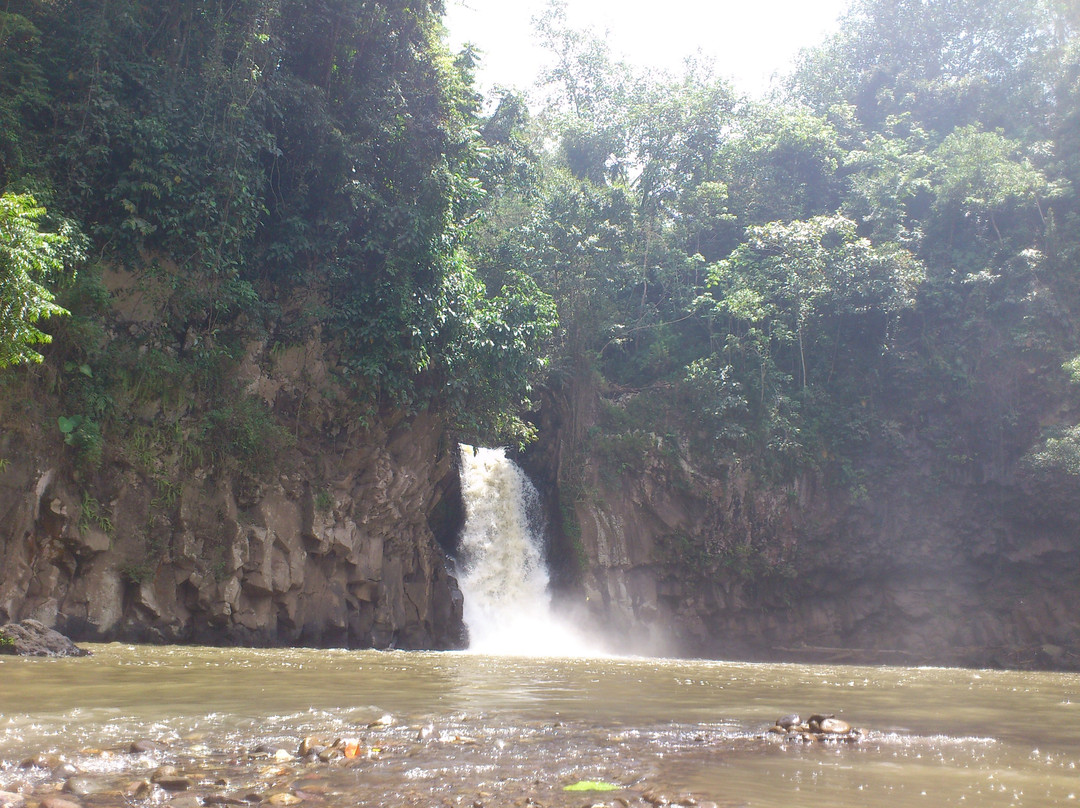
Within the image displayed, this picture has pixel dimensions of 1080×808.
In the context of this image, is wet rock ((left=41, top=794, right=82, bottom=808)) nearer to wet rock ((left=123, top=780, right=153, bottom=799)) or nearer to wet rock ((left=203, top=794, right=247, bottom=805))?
wet rock ((left=123, top=780, right=153, bottom=799))

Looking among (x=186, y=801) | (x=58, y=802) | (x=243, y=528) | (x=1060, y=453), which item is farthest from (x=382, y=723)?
(x=1060, y=453)

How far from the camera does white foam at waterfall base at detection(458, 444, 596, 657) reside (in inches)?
726

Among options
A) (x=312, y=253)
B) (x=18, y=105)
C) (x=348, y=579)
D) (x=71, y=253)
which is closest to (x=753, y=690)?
(x=348, y=579)

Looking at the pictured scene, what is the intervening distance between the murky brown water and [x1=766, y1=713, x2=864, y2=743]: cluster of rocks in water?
0.38 ft

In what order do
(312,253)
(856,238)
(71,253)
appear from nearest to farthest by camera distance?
(71,253), (312,253), (856,238)

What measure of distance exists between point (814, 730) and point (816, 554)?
1893cm

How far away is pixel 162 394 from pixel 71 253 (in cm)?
276

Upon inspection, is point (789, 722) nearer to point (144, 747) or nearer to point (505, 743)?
point (505, 743)

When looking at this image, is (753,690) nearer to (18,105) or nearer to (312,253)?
(312,253)

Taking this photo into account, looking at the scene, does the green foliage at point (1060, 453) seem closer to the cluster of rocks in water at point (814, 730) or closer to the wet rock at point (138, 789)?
the cluster of rocks in water at point (814, 730)

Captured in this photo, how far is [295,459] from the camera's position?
15.3 m

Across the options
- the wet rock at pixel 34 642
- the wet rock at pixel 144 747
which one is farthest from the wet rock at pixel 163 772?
the wet rock at pixel 34 642

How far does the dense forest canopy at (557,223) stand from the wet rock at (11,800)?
25.8 feet

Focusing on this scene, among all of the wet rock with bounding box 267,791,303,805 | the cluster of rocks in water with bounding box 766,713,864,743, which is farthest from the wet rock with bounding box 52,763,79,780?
the cluster of rocks in water with bounding box 766,713,864,743
